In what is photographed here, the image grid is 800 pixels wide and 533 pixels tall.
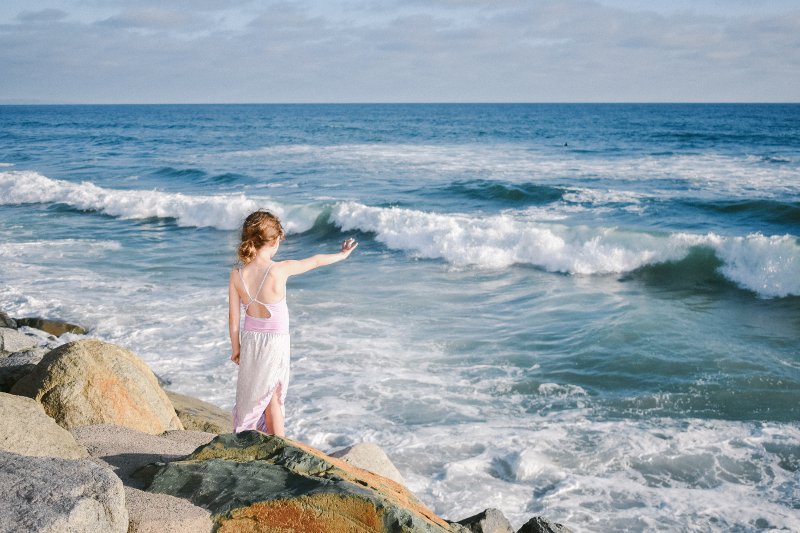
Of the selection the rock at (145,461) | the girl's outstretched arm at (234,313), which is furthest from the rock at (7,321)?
the girl's outstretched arm at (234,313)

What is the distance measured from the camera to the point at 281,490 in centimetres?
325

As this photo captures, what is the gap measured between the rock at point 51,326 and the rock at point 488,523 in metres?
7.08

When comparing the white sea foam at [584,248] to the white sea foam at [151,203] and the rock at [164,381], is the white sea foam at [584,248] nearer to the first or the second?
the white sea foam at [151,203]

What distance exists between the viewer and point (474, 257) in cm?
1509

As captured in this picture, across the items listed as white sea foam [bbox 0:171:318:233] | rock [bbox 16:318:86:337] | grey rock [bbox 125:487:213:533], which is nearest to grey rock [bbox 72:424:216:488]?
grey rock [bbox 125:487:213:533]

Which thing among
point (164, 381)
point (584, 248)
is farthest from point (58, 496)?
point (584, 248)

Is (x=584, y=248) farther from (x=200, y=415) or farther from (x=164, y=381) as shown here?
(x=200, y=415)

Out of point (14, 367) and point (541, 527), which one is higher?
point (14, 367)

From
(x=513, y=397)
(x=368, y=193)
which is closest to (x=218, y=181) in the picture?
(x=368, y=193)

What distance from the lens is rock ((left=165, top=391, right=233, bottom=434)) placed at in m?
6.03

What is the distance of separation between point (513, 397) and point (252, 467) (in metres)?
4.78

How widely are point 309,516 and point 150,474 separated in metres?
0.99

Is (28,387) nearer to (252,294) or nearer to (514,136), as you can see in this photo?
(252,294)

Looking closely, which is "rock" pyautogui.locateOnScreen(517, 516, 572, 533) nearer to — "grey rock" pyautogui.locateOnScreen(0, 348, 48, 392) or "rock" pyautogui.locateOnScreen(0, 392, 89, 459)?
"rock" pyautogui.locateOnScreen(0, 392, 89, 459)
